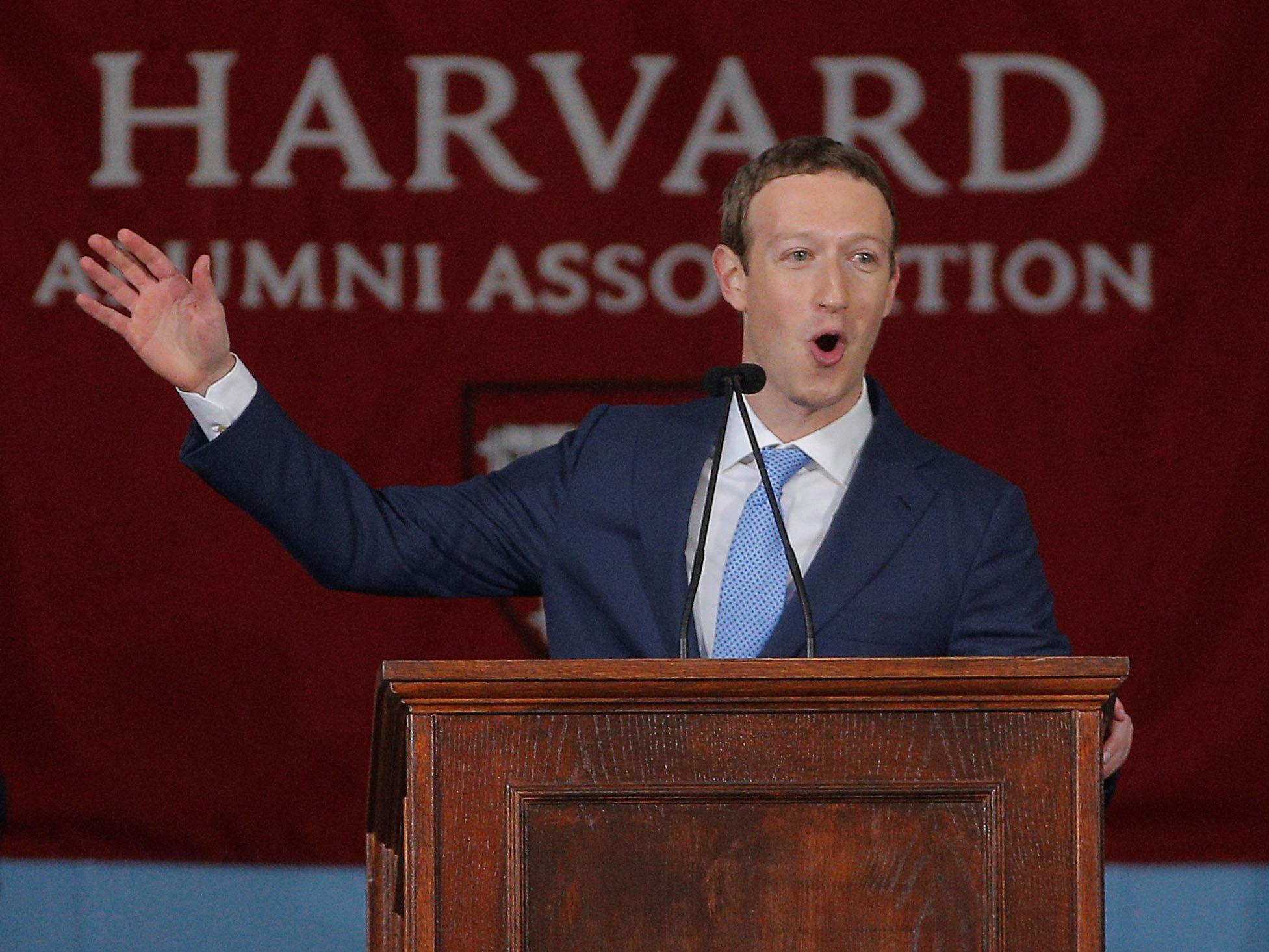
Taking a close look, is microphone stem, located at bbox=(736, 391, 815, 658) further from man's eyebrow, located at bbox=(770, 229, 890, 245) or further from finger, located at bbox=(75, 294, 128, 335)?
finger, located at bbox=(75, 294, 128, 335)

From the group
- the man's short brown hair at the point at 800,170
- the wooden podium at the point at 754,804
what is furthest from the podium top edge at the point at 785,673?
the man's short brown hair at the point at 800,170

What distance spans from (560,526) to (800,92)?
4.89 feet

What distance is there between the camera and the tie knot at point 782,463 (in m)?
2.17

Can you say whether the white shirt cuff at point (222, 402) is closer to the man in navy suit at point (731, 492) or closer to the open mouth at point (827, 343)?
the man in navy suit at point (731, 492)

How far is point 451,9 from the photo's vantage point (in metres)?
3.48

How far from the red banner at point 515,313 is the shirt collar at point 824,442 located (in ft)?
3.74

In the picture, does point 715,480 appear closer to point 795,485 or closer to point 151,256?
point 795,485

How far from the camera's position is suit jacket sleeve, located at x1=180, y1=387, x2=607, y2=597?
1.98 metres

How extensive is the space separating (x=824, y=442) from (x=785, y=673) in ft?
2.54

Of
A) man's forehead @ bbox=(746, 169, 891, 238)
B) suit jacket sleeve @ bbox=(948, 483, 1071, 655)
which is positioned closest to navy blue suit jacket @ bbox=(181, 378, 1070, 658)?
suit jacket sleeve @ bbox=(948, 483, 1071, 655)

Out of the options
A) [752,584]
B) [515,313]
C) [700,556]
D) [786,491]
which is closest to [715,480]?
[700,556]

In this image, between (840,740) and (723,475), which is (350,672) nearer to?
(723,475)

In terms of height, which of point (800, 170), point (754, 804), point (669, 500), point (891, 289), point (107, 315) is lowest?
point (754, 804)

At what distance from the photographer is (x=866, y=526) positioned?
6.83 ft
